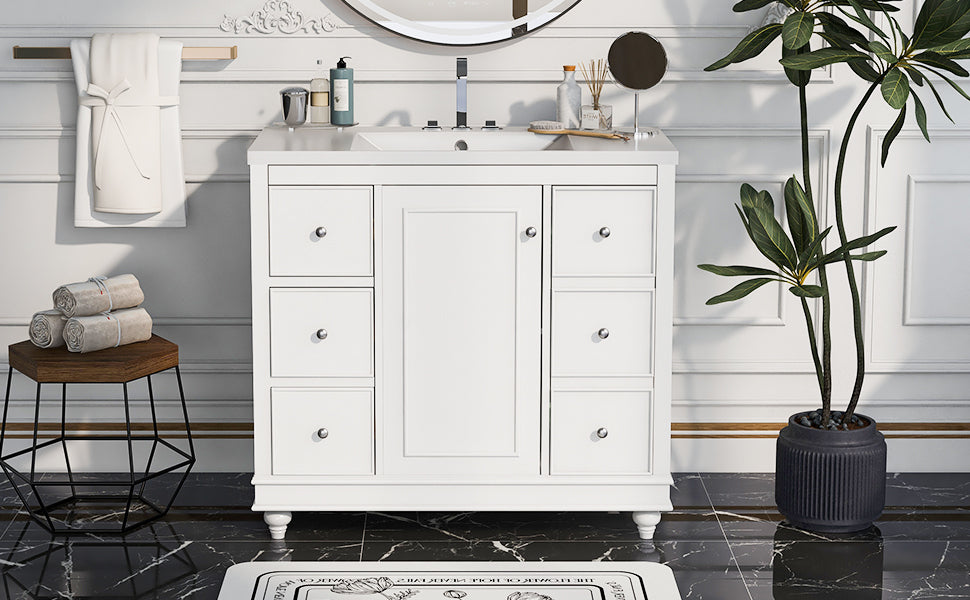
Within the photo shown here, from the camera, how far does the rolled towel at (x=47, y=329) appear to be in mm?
2771

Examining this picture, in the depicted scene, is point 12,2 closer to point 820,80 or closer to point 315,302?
point 315,302

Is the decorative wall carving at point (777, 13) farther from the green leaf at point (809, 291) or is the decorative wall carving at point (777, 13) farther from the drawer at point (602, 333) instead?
the drawer at point (602, 333)

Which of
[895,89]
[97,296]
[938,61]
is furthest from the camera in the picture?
[97,296]

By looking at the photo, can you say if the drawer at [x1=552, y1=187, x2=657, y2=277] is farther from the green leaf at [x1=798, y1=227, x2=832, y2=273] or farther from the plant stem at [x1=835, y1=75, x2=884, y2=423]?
the plant stem at [x1=835, y1=75, x2=884, y2=423]

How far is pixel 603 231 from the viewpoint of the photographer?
260 cm

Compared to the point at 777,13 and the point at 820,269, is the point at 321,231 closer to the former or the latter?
the point at 820,269

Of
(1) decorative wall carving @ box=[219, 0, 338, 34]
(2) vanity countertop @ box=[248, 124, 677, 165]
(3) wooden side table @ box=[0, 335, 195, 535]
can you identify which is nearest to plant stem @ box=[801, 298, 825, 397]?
(2) vanity countertop @ box=[248, 124, 677, 165]

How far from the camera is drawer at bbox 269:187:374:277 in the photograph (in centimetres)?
260

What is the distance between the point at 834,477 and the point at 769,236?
1.96ft

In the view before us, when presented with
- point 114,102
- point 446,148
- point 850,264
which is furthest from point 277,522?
point 850,264

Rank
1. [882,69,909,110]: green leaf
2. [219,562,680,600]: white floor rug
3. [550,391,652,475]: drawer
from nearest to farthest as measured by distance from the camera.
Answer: [882,69,909,110]: green leaf, [219,562,680,600]: white floor rug, [550,391,652,475]: drawer

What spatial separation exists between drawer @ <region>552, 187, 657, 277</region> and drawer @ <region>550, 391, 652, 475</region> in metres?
0.29

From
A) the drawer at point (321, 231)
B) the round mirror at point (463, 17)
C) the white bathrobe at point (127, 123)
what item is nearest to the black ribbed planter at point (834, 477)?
the drawer at point (321, 231)

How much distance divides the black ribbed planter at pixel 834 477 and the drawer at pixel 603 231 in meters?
0.59
